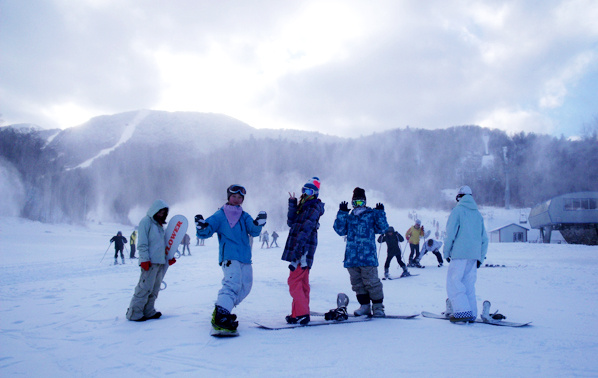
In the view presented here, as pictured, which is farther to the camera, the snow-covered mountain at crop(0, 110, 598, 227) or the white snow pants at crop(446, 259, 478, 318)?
the snow-covered mountain at crop(0, 110, 598, 227)

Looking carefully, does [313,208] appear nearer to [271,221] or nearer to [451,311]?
[451,311]

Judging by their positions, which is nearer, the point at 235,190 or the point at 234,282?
the point at 234,282

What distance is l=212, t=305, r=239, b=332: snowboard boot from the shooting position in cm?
350

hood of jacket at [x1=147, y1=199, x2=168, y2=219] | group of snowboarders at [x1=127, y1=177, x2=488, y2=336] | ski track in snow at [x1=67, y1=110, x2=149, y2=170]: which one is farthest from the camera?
ski track in snow at [x1=67, y1=110, x2=149, y2=170]

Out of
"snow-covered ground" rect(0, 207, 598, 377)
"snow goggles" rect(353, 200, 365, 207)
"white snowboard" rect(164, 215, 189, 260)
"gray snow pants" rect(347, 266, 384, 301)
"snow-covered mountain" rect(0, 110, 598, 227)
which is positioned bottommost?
"snow-covered ground" rect(0, 207, 598, 377)

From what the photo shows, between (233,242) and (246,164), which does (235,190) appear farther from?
(246,164)

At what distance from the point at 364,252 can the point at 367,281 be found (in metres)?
0.38

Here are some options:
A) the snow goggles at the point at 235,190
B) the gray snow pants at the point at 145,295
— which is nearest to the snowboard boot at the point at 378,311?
the snow goggles at the point at 235,190

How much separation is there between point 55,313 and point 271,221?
44969 mm

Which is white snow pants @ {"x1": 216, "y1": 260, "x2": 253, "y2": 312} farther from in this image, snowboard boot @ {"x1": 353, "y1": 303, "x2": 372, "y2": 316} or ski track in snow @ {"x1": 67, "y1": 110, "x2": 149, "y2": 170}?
ski track in snow @ {"x1": 67, "y1": 110, "x2": 149, "y2": 170}

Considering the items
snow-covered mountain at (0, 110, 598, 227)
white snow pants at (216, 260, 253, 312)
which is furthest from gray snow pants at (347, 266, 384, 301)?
snow-covered mountain at (0, 110, 598, 227)

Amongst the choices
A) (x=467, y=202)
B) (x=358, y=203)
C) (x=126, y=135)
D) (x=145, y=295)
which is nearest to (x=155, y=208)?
(x=145, y=295)

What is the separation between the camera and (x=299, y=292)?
13.3 feet

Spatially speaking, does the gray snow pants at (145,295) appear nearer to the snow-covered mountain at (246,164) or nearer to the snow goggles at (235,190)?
the snow goggles at (235,190)
